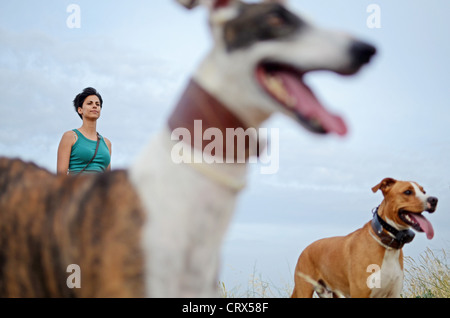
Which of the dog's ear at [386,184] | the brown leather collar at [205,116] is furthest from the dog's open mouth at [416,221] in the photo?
the brown leather collar at [205,116]

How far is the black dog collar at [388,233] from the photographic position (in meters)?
4.04

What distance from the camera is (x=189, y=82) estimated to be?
168cm

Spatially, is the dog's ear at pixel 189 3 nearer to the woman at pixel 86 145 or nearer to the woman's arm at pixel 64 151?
the woman at pixel 86 145

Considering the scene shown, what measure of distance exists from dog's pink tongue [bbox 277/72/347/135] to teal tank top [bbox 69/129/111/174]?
8.66 ft

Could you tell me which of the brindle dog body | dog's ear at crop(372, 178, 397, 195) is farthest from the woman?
dog's ear at crop(372, 178, 397, 195)

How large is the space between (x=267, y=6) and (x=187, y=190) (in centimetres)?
71

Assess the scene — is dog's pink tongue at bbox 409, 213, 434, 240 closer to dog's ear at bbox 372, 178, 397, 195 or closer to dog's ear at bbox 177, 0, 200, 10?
dog's ear at bbox 372, 178, 397, 195

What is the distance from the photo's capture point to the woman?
3.87 m

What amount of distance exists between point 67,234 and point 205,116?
2.28 feet

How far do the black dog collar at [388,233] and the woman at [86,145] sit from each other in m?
2.40

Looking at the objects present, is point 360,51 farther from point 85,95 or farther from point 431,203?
point 85,95

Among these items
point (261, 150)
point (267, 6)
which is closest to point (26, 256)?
point (261, 150)

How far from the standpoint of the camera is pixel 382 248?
4.20 m

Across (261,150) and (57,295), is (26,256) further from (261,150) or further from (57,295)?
(261,150)
